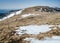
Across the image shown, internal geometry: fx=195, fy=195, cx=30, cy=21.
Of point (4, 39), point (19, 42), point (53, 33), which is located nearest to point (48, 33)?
point (53, 33)

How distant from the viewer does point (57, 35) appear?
1255 cm

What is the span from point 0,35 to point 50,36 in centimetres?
375

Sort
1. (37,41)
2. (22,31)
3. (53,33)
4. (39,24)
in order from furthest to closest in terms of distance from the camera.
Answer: (39,24) → (22,31) → (53,33) → (37,41)

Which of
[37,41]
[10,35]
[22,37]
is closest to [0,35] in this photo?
[10,35]

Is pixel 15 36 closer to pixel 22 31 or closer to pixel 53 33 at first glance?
pixel 22 31

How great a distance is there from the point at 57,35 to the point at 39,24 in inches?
141

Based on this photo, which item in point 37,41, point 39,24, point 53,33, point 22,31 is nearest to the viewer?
point 37,41

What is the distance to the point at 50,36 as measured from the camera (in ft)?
40.7

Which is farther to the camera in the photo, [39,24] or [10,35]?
[39,24]

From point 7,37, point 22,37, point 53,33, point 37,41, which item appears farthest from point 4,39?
point 53,33

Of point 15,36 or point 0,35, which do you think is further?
point 0,35

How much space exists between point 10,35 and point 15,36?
0.56 meters

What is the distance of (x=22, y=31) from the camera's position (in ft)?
45.5

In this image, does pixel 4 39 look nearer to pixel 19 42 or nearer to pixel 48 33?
pixel 19 42
